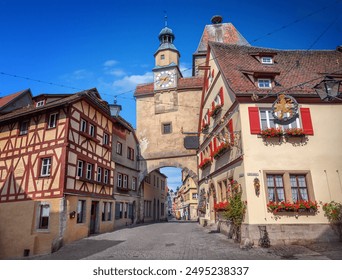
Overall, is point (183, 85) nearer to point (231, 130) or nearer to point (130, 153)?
point (130, 153)

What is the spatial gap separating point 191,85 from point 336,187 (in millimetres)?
19961

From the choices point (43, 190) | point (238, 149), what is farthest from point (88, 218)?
point (238, 149)

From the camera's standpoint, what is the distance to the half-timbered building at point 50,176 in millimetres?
14422

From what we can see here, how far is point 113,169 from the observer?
21219 mm

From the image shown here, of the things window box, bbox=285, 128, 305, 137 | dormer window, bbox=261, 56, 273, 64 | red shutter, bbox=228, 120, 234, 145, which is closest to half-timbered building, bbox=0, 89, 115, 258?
red shutter, bbox=228, 120, 234, 145

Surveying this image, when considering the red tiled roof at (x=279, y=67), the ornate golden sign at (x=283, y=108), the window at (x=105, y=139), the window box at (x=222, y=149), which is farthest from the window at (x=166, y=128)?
the ornate golden sign at (x=283, y=108)

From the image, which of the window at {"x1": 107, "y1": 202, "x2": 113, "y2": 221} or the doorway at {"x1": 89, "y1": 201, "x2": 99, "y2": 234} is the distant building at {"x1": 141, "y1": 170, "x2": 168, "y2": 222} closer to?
the window at {"x1": 107, "y1": 202, "x2": 113, "y2": 221}

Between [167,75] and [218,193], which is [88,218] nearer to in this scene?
[218,193]

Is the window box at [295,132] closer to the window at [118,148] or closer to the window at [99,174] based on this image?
the window at [99,174]

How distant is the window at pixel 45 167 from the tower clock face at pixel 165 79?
17.2 meters

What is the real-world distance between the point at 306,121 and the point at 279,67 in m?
4.71

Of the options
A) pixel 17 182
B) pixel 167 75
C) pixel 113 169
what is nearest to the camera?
pixel 17 182

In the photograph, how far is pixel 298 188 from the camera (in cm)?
1161

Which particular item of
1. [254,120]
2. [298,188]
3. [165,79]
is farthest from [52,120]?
[165,79]
